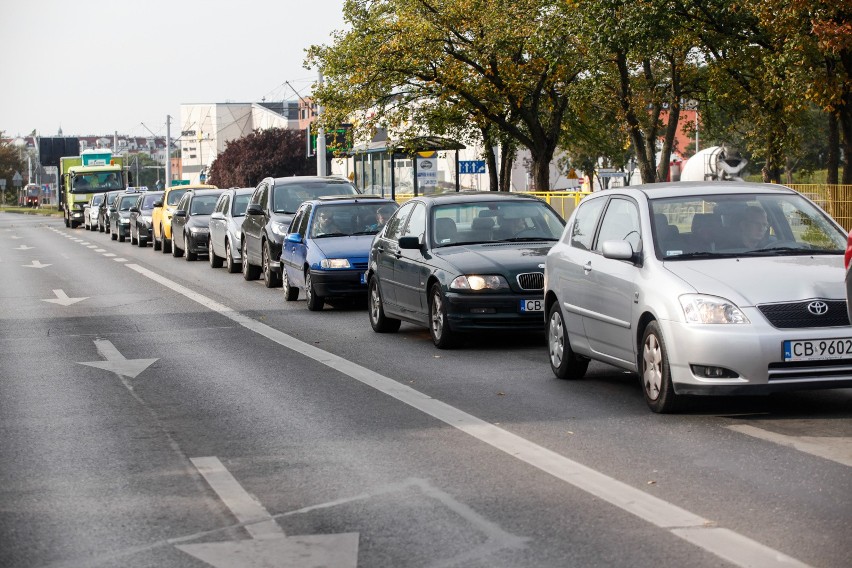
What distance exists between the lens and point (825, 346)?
8867 millimetres

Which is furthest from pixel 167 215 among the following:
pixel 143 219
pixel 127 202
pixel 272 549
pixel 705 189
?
pixel 272 549

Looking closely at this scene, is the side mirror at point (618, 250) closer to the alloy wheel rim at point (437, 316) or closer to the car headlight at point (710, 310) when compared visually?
the car headlight at point (710, 310)

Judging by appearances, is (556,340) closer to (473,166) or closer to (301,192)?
(301,192)

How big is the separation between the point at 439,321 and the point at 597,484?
700 centimetres

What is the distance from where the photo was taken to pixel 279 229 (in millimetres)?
23484

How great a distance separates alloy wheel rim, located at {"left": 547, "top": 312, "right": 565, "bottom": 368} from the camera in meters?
11.4

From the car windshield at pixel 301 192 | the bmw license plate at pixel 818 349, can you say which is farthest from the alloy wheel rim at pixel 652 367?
the car windshield at pixel 301 192

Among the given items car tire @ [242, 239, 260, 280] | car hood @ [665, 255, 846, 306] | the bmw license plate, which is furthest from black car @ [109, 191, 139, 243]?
the bmw license plate

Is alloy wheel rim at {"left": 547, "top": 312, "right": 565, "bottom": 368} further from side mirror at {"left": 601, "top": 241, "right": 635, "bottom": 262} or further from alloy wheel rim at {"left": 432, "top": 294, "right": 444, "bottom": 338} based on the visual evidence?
alloy wheel rim at {"left": 432, "top": 294, "right": 444, "bottom": 338}

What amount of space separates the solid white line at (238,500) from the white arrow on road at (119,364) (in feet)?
15.1

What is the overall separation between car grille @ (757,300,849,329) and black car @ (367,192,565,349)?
4.90 m

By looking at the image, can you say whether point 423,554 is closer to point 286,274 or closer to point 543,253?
point 543,253

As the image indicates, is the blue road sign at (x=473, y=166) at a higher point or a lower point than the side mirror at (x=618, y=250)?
higher

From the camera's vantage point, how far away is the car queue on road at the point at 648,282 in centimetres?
Answer: 888
